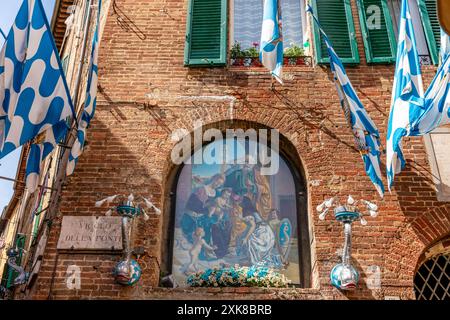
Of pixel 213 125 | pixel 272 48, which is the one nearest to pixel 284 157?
pixel 213 125

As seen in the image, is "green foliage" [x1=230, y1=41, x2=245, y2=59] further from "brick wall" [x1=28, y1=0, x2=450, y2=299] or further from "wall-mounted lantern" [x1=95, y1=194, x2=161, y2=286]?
"wall-mounted lantern" [x1=95, y1=194, x2=161, y2=286]

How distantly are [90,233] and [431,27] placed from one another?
20.1 ft

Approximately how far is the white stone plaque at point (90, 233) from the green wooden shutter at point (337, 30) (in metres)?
3.92

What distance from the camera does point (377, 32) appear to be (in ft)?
26.2

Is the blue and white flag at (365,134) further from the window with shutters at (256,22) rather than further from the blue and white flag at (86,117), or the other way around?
the blue and white flag at (86,117)

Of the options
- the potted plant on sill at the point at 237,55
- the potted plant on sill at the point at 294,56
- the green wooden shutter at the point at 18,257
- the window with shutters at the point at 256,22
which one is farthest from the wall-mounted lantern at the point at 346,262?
the green wooden shutter at the point at 18,257

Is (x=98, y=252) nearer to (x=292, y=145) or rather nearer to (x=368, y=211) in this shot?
(x=292, y=145)

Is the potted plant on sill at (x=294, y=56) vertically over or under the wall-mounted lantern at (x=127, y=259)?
over

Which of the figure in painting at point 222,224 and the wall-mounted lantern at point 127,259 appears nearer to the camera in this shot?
the wall-mounted lantern at point 127,259

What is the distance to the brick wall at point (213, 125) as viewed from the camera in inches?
237

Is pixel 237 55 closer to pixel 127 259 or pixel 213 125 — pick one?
pixel 213 125

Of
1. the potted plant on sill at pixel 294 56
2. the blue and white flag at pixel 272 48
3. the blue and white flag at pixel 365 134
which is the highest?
the potted plant on sill at pixel 294 56

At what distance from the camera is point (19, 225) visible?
33.3 feet

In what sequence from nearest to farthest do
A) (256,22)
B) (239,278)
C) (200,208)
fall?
(239,278)
(200,208)
(256,22)
